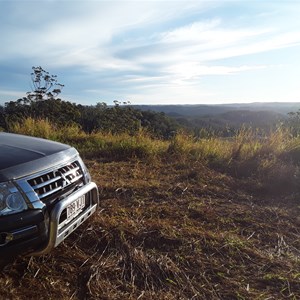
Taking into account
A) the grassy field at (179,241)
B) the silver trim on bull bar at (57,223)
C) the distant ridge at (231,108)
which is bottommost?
the distant ridge at (231,108)

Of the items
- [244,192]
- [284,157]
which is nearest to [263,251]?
[244,192]

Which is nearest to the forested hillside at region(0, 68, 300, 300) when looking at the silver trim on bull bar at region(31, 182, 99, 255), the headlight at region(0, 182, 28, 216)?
the silver trim on bull bar at region(31, 182, 99, 255)

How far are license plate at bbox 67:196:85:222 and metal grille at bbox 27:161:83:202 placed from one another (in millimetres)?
116

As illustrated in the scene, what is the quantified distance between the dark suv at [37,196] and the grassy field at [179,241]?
36 centimetres

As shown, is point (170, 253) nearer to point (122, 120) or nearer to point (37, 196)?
point (37, 196)

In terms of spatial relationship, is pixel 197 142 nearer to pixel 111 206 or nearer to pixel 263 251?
pixel 111 206

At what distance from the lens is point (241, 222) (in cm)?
330

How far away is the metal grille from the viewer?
6.32 ft

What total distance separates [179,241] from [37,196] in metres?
1.37

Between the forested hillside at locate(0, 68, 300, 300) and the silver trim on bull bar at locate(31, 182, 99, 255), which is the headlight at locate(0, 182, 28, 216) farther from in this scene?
the forested hillside at locate(0, 68, 300, 300)

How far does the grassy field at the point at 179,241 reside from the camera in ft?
6.93

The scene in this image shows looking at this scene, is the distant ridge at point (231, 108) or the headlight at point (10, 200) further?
the distant ridge at point (231, 108)

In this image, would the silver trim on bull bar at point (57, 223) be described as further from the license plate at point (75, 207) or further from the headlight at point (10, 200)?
the headlight at point (10, 200)

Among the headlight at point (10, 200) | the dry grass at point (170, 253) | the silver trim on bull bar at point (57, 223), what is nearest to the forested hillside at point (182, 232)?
the dry grass at point (170, 253)
